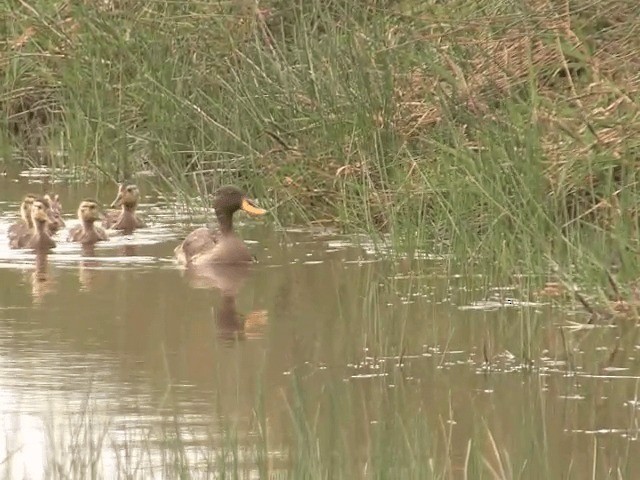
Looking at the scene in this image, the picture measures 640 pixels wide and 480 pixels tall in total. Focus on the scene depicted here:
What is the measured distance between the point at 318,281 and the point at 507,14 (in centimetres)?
235

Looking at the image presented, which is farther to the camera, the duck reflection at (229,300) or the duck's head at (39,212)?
the duck's head at (39,212)

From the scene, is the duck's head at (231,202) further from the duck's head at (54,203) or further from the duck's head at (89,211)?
the duck's head at (54,203)

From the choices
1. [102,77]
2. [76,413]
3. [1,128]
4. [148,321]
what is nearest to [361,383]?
[76,413]

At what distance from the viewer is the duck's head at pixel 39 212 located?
461 inches

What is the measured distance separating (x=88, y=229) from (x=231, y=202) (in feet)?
3.78

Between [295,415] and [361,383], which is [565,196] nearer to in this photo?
[361,383]

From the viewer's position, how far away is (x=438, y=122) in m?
11.4

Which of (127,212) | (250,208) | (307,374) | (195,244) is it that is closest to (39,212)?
(127,212)

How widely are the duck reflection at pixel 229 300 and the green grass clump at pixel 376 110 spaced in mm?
815

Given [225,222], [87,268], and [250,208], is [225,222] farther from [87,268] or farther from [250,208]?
[87,268]

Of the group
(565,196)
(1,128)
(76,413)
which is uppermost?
(1,128)

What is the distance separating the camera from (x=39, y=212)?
11695 millimetres

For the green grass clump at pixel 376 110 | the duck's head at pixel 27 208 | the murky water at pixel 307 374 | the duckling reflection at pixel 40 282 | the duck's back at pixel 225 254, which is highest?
the green grass clump at pixel 376 110

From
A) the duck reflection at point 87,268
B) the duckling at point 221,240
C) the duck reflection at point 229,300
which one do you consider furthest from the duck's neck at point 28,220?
the duck reflection at point 229,300
